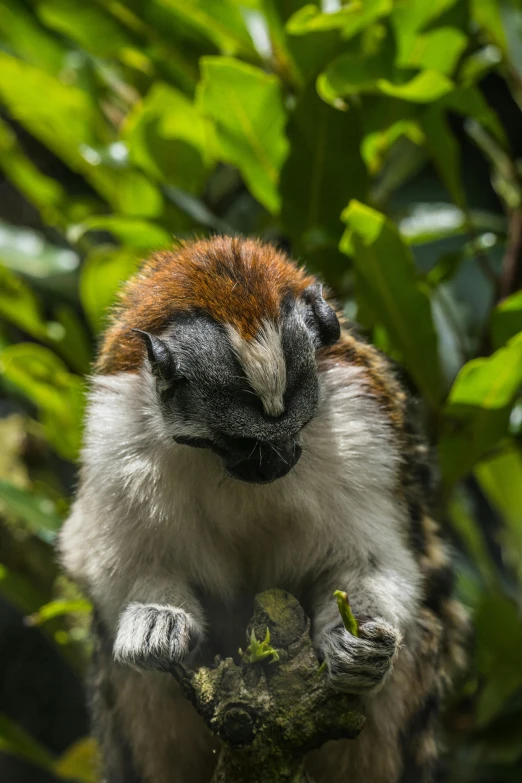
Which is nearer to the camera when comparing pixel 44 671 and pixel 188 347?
pixel 188 347

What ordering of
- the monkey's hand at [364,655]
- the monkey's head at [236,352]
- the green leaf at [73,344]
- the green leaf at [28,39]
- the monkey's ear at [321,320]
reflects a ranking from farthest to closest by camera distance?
the green leaf at [28,39], the green leaf at [73,344], the monkey's ear at [321,320], the monkey's hand at [364,655], the monkey's head at [236,352]

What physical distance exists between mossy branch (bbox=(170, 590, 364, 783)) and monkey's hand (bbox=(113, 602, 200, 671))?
0.61 ft

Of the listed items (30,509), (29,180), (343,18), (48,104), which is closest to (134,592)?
(30,509)

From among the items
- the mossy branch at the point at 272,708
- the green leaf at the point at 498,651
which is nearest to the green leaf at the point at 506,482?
the green leaf at the point at 498,651

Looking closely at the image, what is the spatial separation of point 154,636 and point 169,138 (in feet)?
5.78

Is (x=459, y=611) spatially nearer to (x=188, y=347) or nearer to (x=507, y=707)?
(x=507, y=707)

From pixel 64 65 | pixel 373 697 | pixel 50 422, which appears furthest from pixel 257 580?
pixel 64 65

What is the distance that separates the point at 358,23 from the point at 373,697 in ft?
6.58

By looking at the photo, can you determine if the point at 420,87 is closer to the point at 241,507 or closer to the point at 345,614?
the point at 241,507

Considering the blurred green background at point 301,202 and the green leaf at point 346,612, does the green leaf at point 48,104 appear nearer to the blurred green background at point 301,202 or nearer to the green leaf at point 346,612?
the blurred green background at point 301,202

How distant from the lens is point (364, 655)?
6.88 feet

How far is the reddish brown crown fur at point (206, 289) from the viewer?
208 centimetres

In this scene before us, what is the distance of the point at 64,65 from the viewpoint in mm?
3842

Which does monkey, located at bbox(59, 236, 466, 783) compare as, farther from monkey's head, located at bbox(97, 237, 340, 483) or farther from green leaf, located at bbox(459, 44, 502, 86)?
green leaf, located at bbox(459, 44, 502, 86)
